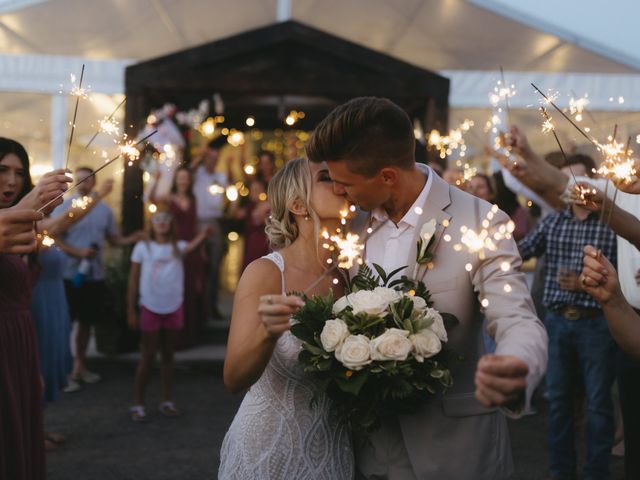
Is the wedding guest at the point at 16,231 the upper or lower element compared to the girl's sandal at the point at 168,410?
upper

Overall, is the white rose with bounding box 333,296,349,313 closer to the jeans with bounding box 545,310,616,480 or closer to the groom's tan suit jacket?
the groom's tan suit jacket

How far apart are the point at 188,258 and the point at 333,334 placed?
7.09 metres

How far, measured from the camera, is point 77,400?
7395 millimetres

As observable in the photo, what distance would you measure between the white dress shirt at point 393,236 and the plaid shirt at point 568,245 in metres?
2.79

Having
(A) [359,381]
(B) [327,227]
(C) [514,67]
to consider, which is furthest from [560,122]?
(A) [359,381]

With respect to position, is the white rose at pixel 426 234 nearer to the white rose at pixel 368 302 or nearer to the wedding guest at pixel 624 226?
the white rose at pixel 368 302

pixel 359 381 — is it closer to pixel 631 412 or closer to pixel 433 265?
pixel 433 265

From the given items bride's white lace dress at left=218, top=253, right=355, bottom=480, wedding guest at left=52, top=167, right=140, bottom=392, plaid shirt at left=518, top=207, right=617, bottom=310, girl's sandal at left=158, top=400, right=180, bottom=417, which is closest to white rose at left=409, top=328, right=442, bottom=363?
bride's white lace dress at left=218, top=253, right=355, bottom=480

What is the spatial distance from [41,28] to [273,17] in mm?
3068

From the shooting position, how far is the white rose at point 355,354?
2428 mm

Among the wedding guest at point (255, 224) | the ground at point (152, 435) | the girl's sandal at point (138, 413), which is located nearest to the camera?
the ground at point (152, 435)

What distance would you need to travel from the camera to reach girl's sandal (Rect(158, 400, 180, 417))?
6.86 meters

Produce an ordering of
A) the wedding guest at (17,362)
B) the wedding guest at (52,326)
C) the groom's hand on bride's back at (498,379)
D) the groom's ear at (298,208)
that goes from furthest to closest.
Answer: the wedding guest at (52,326) < the wedding guest at (17,362) < the groom's ear at (298,208) < the groom's hand on bride's back at (498,379)

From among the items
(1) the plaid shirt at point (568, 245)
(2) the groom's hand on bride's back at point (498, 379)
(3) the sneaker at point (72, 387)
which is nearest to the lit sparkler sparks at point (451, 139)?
(1) the plaid shirt at point (568, 245)
